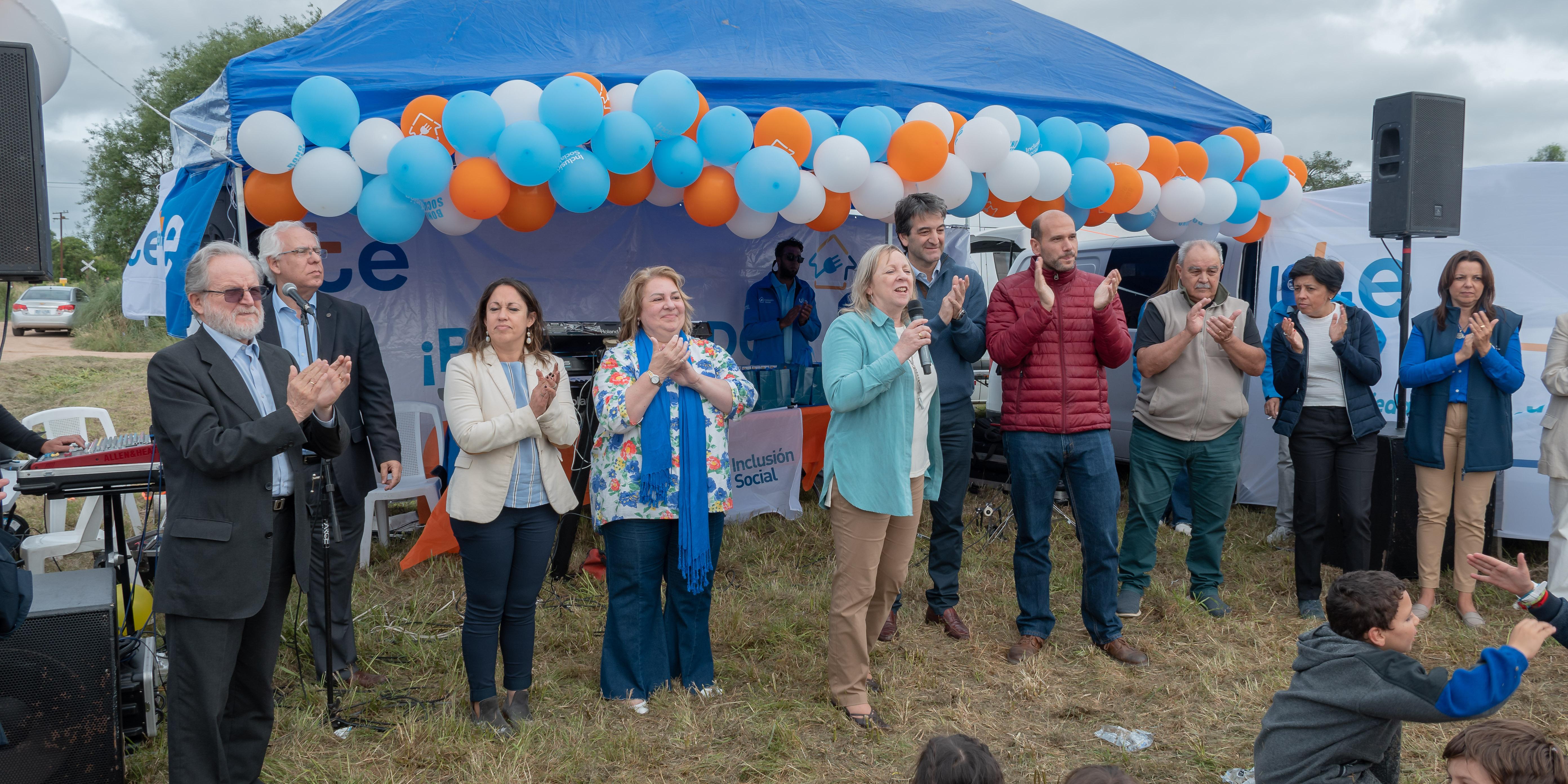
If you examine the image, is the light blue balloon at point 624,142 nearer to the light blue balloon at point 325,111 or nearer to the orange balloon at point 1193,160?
the light blue balloon at point 325,111

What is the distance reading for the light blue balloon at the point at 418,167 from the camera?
4051 millimetres

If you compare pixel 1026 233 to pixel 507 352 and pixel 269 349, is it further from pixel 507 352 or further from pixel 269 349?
pixel 269 349

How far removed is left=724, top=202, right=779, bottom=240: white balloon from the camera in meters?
4.82

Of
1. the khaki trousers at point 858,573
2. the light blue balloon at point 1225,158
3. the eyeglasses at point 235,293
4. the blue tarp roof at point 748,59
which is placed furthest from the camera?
the light blue balloon at point 1225,158

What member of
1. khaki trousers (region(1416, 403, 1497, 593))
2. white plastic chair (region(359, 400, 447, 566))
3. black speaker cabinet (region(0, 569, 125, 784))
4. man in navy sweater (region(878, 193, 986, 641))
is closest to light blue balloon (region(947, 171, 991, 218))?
man in navy sweater (region(878, 193, 986, 641))

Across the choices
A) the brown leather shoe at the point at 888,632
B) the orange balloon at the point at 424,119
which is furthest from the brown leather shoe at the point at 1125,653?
the orange balloon at the point at 424,119

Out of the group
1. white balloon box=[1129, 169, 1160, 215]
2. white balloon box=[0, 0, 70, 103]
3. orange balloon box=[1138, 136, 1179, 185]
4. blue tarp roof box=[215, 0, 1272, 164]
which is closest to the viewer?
white balloon box=[0, 0, 70, 103]

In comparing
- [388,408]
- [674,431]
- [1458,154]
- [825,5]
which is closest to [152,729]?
[388,408]

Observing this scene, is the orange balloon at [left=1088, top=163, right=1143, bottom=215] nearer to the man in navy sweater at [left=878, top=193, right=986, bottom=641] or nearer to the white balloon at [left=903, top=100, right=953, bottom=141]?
the white balloon at [left=903, top=100, right=953, bottom=141]

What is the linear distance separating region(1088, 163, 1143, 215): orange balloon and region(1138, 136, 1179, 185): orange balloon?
7.6 inches

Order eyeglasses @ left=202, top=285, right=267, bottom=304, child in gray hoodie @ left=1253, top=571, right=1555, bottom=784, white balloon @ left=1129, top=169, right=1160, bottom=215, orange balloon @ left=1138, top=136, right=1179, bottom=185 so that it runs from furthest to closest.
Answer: orange balloon @ left=1138, top=136, right=1179, bottom=185 → white balloon @ left=1129, top=169, right=1160, bottom=215 → eyeglasses @ left=202, top=285, right=267, bottom=304 → child in gray hoodie @ left=1253, top=571, right=1555, bottom=784

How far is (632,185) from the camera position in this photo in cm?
453

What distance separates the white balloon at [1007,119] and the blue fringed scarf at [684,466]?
8.00 feet

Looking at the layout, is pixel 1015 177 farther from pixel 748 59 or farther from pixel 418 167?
pixel 418 167
